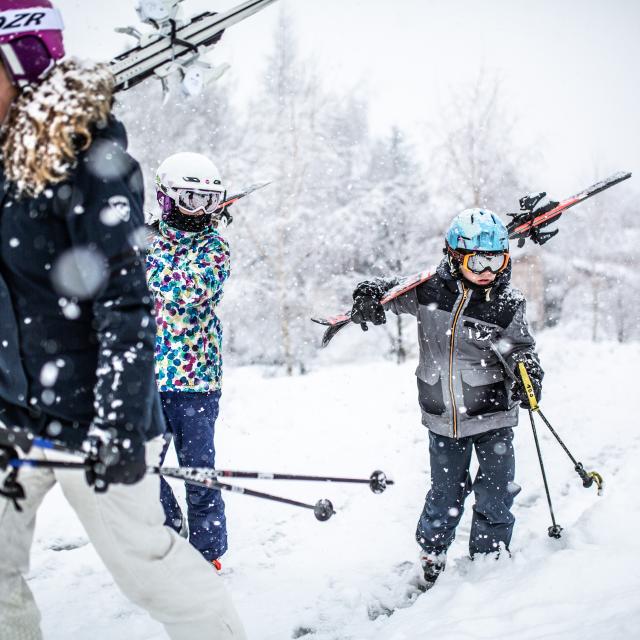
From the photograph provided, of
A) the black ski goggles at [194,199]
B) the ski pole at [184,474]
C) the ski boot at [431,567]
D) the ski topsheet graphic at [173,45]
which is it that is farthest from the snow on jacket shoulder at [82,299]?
the ski topsheet graphic at [173,45]

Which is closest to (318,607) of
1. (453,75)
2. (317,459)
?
(317,459)

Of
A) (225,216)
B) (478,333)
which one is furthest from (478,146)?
(478,333)

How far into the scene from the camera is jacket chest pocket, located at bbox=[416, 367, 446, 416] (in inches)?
145

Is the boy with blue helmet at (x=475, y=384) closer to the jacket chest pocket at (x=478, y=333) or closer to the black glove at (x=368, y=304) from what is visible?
the jacket chest pocket at (x=478, y=333)

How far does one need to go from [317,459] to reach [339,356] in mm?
20375

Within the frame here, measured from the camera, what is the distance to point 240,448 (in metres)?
6.78

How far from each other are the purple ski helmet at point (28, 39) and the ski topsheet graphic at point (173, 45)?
5170mm

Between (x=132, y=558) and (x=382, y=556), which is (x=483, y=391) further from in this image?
(x=132, y=558)

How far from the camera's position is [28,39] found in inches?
68.8

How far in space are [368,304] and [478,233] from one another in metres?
0.90

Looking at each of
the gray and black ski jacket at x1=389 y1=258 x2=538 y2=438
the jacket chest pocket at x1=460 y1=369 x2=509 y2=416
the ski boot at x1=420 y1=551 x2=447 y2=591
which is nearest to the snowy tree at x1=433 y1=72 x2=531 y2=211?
the gray and black ski jacket at x1=389 y1=258 x2=538 y2=438

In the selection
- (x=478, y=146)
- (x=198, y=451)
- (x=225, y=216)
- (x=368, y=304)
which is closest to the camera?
(x=198, y=451)

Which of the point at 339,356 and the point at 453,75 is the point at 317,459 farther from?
the point at 339,356

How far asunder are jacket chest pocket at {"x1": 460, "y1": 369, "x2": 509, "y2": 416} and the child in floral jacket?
1.65 meters
